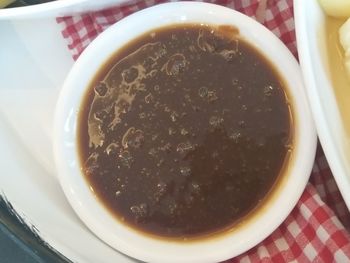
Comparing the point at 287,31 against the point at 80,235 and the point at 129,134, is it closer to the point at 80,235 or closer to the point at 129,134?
the point at 129,134

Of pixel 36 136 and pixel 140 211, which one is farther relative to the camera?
pixel 36 136

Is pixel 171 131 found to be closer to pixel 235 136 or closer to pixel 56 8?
pixel 235 136

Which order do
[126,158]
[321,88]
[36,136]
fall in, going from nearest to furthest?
[321,88], [126,158], [36,136]

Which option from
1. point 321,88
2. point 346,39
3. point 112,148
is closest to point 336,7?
point 346,39

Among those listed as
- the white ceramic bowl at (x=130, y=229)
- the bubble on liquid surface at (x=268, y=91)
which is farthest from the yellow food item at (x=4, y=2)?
the bubble on liquid surface at (x=268, y=91)

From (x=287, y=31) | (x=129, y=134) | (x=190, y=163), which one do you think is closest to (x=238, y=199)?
(x=190, y=163)

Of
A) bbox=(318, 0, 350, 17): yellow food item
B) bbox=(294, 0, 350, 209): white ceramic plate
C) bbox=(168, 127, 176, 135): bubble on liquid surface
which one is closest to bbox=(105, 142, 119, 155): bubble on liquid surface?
bbox=(168, 127, 176, 135): bubble on liquid surface
